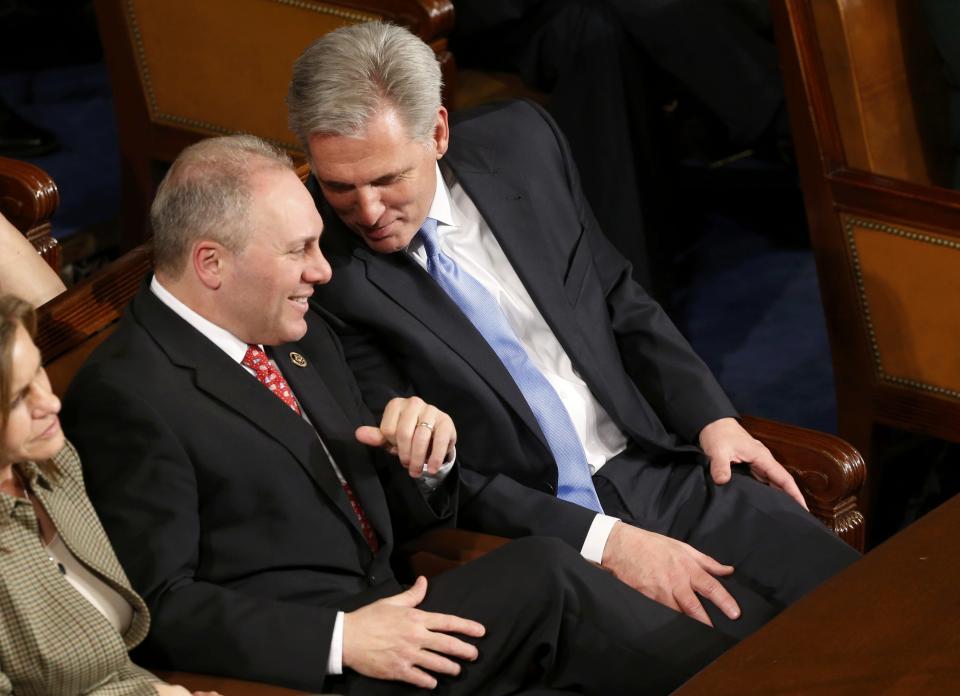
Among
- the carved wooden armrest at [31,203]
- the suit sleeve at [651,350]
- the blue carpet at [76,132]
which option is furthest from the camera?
the blue carpet at [76,132]

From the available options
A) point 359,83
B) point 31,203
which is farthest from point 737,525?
point 31,203

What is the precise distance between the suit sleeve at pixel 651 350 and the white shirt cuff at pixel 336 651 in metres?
0.82

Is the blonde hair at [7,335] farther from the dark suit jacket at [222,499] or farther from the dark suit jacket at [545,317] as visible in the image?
the dark suit jacket at [545,317]

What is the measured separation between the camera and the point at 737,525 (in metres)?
2.35

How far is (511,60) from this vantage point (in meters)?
3.73

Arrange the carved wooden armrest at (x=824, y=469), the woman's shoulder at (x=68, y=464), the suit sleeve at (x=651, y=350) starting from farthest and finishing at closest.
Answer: the suit sleeve at (x=651, y=350) → the carved wooden armrest at (x=824, y=469) → the woman's shoulder at (x=68, y=464)

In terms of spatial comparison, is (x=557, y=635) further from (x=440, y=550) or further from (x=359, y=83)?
(x=359, y=83)

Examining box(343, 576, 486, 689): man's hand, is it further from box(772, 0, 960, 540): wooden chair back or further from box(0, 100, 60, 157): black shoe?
box(0, 100, 60, 157): black shoe

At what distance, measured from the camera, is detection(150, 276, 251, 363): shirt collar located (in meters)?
1.98

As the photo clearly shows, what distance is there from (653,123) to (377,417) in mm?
1777

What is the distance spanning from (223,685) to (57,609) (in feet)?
0.88

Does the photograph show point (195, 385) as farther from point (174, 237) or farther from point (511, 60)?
point (511, 60)

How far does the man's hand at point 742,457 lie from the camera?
241 cm

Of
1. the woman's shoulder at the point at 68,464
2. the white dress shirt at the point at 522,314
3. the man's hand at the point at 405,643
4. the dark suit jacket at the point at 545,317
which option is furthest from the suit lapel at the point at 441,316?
the woman's shoulder at the point at 68,464
